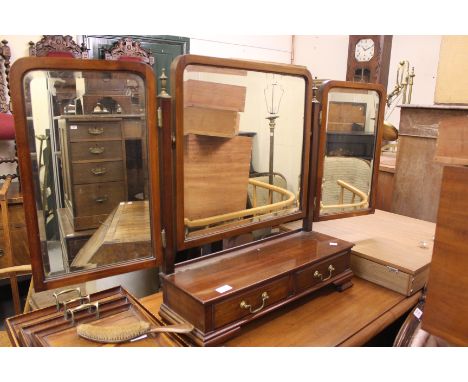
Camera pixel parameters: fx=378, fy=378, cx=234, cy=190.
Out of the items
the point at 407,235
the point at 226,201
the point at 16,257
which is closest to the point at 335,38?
the point at 407,235

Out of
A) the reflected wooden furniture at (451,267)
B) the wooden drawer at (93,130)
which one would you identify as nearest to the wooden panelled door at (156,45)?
the wooden drawer at (93,130)

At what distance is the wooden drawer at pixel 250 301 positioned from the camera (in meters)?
0.92

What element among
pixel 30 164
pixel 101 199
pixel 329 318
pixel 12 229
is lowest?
pixel 12 229

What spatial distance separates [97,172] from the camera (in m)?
0.93

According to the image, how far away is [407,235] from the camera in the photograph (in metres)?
1.54

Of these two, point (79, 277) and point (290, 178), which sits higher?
point (290, 178)

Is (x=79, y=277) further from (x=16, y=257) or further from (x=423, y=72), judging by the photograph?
(x=423, y=72)

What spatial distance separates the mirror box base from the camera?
0.92 m

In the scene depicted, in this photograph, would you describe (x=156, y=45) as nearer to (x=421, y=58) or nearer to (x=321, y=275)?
(x=421, y=58)

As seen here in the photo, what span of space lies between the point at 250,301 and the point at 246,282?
1.9 inches

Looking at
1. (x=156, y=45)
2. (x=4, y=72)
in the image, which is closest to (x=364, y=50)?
(x=156, y=45)

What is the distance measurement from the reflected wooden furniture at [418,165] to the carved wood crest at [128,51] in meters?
1.98

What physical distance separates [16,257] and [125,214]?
6.48 ft

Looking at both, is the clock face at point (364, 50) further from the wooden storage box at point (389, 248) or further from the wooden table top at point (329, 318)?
the wooden table top at point (329, 318)
